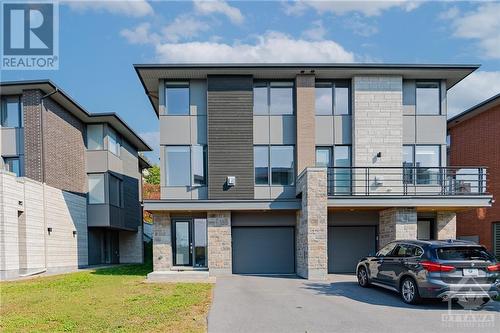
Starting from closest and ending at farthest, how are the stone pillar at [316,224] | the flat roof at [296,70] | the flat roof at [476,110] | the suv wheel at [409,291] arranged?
the suv wheel at [409,291], the stone pillar at [316,224], the flat roof at [296,70], the flat roof at [476,110]

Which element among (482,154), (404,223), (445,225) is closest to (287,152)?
(404,223)

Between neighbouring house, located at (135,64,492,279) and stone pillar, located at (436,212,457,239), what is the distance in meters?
0.04

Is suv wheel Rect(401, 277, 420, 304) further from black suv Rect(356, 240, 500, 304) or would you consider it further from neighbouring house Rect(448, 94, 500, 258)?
neighbouring house Rect(448, 94, 500, 258)

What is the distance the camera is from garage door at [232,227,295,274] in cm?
1590

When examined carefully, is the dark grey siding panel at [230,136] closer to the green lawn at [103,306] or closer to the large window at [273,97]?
the large window at [273,97]

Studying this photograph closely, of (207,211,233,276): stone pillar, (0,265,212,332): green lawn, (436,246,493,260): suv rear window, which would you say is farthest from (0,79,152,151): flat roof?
(436,246,493,260): suv rear window

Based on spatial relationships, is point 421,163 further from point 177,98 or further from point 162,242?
point 162,242

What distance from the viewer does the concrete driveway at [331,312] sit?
24.2 ft

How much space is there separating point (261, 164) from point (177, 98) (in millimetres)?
4411

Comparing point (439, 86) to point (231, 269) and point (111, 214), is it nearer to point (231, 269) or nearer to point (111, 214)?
point (231, 269)

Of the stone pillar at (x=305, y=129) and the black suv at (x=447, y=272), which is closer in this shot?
the black suv at (x=447, y=272)

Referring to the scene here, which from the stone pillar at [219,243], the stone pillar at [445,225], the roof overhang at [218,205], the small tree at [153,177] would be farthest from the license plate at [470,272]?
the small tree at [153,177]

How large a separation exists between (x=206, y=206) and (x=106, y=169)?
31.7 feet

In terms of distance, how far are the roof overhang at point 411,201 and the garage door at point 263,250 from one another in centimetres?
Answer: 291
